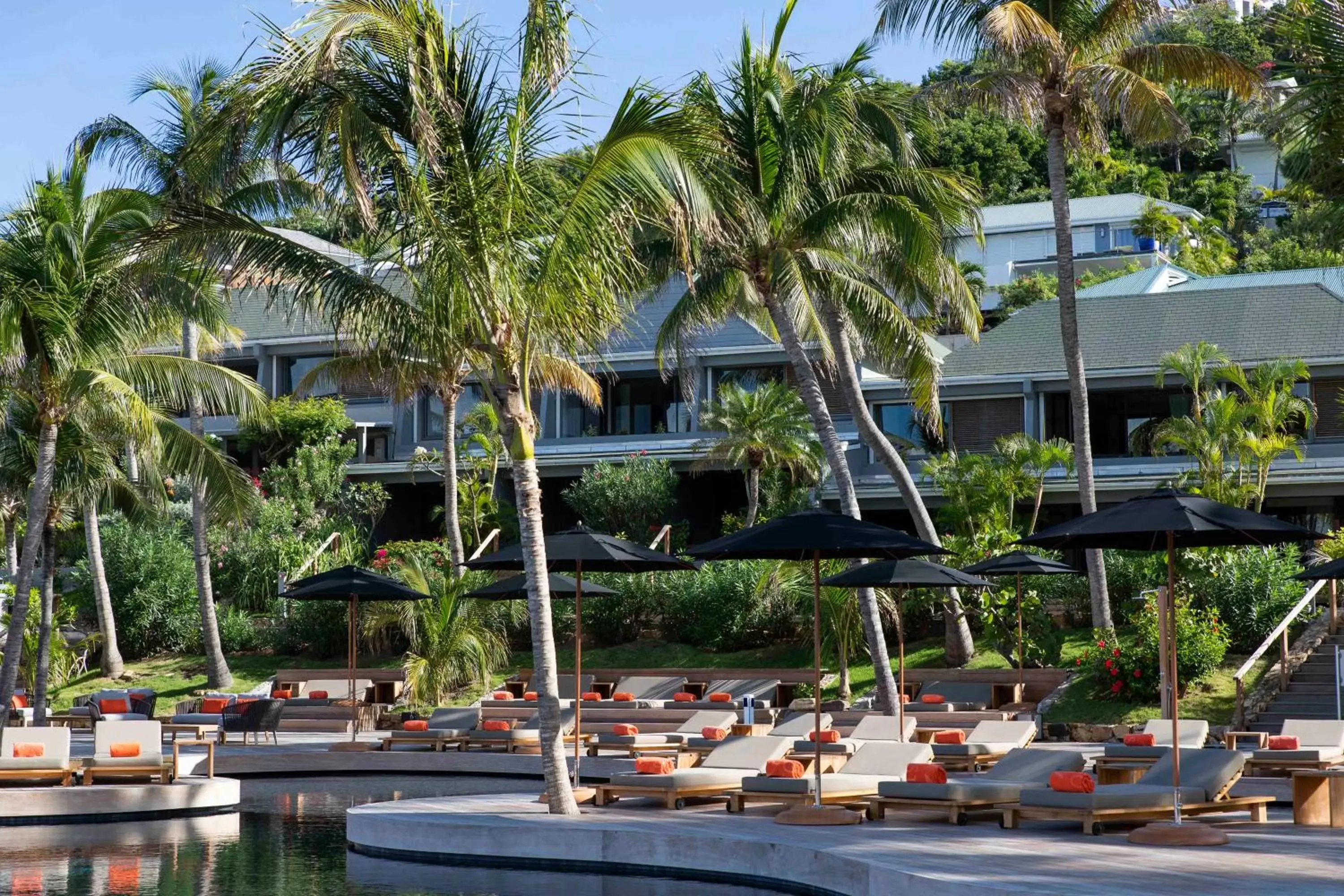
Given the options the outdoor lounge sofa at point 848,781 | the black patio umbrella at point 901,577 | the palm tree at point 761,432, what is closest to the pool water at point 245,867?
the outdoor lounge sofa at point 848,781

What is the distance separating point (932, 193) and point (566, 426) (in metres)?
21.7

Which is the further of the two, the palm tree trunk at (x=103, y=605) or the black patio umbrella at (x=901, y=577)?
the palm tree trunk at (x=103, y=605)

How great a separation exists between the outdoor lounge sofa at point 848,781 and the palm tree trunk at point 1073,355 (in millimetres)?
10756

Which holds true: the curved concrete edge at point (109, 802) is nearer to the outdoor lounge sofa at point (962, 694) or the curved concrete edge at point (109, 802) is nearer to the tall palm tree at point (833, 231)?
the tall palm tree at point (833, 231)

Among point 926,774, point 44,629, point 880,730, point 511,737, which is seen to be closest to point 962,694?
point 880,730

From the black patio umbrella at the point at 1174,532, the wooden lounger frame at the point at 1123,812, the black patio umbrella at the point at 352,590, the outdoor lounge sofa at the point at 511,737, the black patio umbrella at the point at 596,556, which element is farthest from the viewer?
the black patio umbrella at the point at 352,590

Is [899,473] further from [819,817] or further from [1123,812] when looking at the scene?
[1123,812]

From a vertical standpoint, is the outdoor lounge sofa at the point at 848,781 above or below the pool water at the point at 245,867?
above

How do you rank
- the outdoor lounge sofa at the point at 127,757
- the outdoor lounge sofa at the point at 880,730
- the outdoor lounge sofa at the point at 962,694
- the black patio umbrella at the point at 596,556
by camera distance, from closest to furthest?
the outdoor lounge sofa at the point at 127,757 → the outdoor lounge sofa at the point at 880,730 → the black patio umbrella at the point at 596,556 → the outdoor lounge sofa at the point at 962,694

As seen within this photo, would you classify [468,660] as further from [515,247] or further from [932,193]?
[515,247]

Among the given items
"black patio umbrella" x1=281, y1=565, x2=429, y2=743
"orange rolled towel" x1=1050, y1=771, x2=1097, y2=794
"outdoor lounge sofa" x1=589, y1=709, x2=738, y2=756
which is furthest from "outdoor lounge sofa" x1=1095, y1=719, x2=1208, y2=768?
"black patio umbrella" x1=281, y1=565, x2=429, y2=743

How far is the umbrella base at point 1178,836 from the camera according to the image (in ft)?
41.8

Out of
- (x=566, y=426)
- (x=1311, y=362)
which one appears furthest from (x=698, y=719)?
(x=566, y=426)

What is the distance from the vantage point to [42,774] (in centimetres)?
1805
